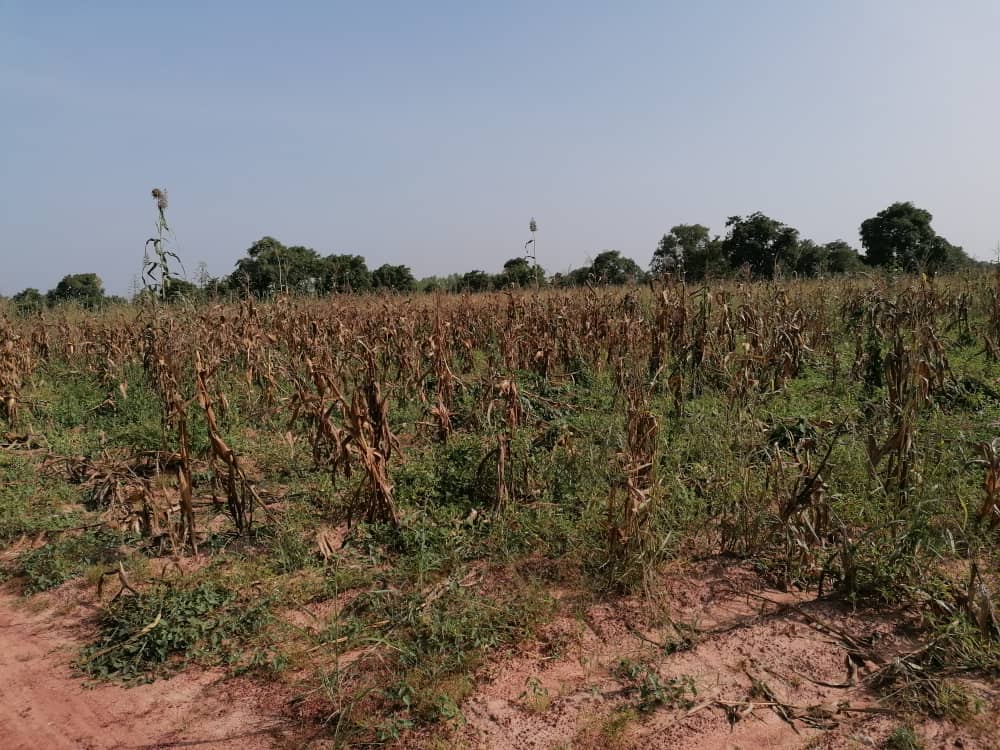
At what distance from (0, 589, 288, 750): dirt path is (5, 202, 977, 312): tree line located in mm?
2063

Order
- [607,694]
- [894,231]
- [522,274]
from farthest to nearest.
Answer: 1. [894,231]
2. [522,274]
3. [607,694]

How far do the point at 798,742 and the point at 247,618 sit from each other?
2584 mm

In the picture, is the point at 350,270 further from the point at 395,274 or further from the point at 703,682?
the point at 703,682

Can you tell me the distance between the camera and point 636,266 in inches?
517

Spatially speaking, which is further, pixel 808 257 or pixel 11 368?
pixel 808 257

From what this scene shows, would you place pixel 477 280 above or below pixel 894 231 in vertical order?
below

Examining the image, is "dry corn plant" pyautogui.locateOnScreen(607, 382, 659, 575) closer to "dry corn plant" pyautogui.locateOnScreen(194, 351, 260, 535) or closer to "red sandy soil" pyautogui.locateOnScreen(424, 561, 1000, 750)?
"red sandy soil" pyautogui.locateOnScreen(424, 561, 1000, 750)

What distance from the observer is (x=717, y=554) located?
147 inches

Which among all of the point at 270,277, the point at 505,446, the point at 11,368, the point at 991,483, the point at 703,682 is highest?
the point at 270,277

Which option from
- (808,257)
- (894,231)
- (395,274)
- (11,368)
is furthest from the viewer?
(894,231)

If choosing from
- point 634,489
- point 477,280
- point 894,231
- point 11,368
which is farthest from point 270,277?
point 894,231

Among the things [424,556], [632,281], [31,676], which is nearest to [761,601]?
[424,556]

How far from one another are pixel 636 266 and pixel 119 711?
39.2 feet

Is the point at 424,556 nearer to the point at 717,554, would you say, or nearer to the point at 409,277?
the point at 717,554
